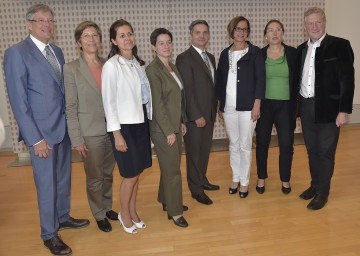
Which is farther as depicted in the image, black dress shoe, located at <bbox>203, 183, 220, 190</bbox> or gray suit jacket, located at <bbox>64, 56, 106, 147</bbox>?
black dress shoe, located at <bbox>203, 183, 220, 190</bbox>

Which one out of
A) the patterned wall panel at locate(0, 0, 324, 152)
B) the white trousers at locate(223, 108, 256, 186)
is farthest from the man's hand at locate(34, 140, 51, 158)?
the patterned wall panel at locate(0, 0, 324, 152)

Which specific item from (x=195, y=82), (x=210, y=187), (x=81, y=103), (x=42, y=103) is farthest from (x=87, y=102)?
(x=210, y=187)

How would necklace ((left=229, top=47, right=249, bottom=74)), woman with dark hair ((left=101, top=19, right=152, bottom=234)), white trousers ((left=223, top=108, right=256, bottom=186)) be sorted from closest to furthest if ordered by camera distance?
woman with dark hair ((left=101, top=19, right=152, bottom=234)) < necklace ((left=229, top=47, right=249, bottom=74)) < white trousers ((left=223, top=108, right=256, bottom=186))

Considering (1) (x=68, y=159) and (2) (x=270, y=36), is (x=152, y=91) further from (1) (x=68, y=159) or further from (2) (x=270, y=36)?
(2) (x=270, y=36)

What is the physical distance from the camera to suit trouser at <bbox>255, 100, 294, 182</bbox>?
362cm

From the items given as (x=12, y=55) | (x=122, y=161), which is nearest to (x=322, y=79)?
(x=122, y=161)

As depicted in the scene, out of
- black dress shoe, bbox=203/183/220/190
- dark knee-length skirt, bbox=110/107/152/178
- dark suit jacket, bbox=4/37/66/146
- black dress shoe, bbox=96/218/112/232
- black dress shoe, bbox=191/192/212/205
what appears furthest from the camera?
black dress shoe, bbox=203/183/220/190

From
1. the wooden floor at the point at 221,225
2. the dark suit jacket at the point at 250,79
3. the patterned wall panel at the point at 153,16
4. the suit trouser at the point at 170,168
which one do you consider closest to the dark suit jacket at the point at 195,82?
the dark suit jacket at the point at 250,79

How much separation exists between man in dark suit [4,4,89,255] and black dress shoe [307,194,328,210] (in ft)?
7.48

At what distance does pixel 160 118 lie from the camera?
293 centimetres

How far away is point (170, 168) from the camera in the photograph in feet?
10.1

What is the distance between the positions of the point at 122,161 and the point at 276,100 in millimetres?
1698

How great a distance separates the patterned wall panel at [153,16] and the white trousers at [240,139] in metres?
2.22

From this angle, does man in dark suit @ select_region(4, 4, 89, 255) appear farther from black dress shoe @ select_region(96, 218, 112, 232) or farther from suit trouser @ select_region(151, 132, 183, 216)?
suit trouser @ select_region(151, 132, 183, 216)
